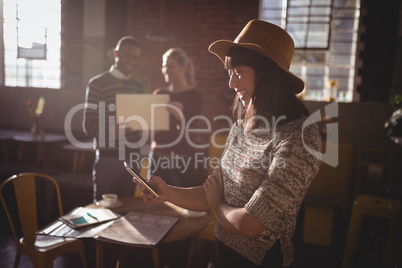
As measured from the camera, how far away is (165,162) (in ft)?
8.70

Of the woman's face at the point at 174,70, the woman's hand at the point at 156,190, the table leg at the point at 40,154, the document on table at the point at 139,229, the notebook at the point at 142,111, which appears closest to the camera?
the woman's hand at the point at 156,190

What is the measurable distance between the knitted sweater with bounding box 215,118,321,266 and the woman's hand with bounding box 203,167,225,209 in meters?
0.03

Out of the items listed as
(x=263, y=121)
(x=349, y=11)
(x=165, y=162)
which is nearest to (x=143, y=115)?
(x=165, y=162)

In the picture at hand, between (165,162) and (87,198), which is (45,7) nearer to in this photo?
(87,198)

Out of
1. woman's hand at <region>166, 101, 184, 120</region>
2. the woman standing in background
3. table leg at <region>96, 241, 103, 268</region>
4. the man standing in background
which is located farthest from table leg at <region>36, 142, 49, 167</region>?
table leg at <region>96, 241, 103, 268</region>

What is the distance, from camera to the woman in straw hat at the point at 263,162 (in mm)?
999

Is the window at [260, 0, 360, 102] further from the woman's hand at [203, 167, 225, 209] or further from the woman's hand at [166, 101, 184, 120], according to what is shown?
the woman's hand at [203, 167, 225, 209]

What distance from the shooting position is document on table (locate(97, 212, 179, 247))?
4.94ft

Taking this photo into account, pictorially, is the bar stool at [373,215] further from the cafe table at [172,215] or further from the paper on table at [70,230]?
the paper on table at [70,230]

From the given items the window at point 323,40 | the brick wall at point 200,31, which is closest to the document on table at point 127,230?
the brick wall at point 200,31

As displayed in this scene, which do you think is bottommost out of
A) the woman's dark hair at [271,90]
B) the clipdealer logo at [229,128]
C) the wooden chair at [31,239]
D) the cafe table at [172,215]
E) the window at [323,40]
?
the wooden chair at [31,239]

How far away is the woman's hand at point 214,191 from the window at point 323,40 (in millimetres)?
3580

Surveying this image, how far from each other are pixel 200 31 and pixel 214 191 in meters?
3.78

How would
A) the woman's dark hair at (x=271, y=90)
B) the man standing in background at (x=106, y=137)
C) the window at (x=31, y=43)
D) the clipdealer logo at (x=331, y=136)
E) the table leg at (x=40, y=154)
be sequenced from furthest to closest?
the window at (x=31, y=43) → the table leg at (x=40, y=154) → the clipdealer logo at (x=331, y=136) → the man standing in background at (x=106, y=137) → the woman's dark hair at (x=271, y=90)
